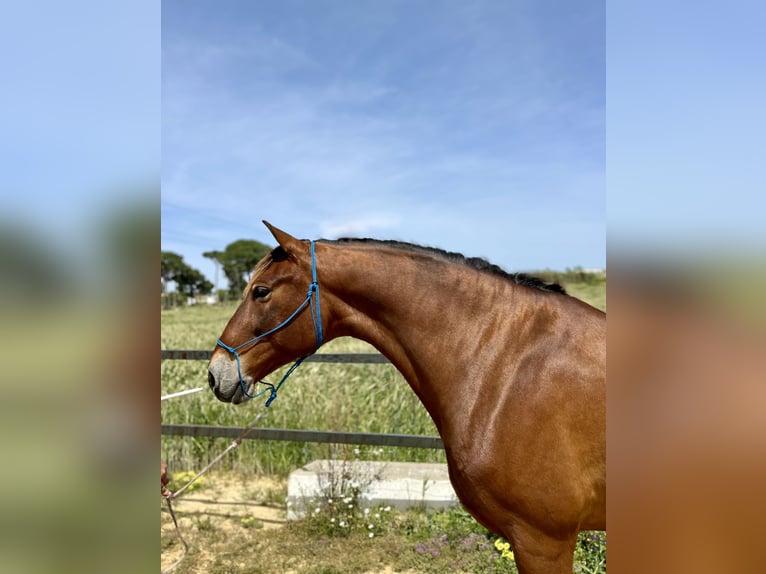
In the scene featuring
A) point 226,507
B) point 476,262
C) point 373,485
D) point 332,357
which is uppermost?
point 476,262

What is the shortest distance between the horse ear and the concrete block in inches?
122

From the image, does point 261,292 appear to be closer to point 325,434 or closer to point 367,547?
point 325,434

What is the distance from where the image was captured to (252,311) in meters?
2.54

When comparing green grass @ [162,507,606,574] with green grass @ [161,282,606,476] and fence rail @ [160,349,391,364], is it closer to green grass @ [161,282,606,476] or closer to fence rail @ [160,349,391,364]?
green grass @ [161,282,606,476]

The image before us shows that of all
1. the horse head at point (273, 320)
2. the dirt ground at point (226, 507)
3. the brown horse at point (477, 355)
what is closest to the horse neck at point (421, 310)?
the brown horse at point (477, 355)

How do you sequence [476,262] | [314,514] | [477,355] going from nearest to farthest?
[477,355]
[476,262]
[314,514]

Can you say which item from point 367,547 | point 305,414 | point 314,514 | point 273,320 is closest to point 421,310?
point 273,320

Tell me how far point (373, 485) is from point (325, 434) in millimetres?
730

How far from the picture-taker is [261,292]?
8.26ft
